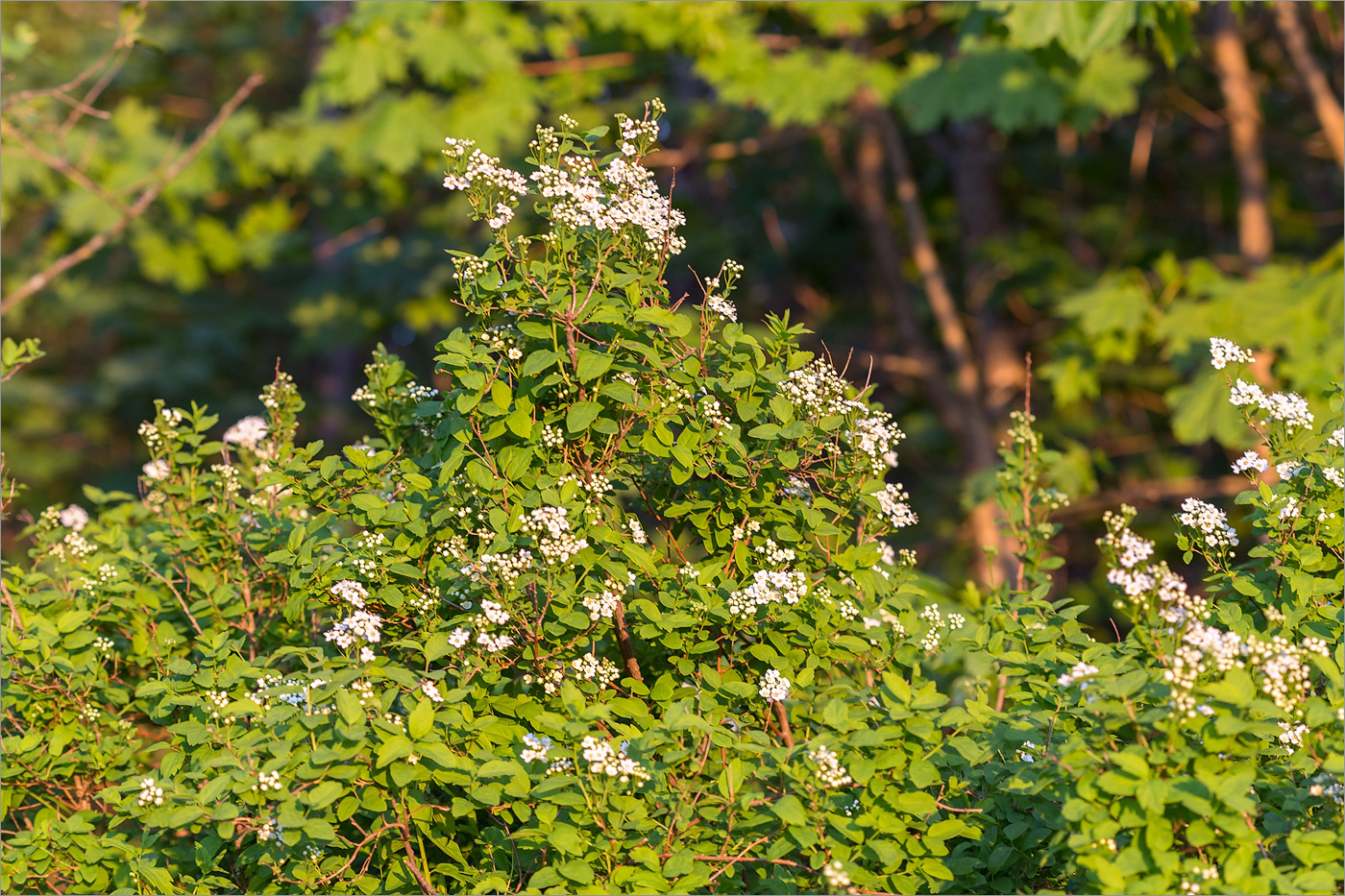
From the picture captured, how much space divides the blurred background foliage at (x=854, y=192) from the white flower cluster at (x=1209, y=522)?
6.54 feet

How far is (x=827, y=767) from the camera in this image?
7.41 feet

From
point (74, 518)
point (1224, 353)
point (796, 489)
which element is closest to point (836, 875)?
point (796, 489)

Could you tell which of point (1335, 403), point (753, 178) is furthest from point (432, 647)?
point (753, 178)

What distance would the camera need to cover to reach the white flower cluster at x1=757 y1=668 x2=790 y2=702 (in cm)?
249

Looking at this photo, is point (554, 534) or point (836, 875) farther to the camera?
point (554, 534)

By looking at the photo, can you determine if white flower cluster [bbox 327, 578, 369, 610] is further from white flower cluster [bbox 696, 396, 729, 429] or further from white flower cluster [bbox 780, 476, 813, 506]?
white flower cluster [bbox 780, 476, 813, 506]

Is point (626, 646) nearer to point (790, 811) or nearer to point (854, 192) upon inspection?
point (790, 811)

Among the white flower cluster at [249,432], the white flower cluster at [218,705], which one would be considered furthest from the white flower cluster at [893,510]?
the white flower cluster at [249,432]

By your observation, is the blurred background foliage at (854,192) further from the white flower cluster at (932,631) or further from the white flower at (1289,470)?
the white flower cluster at (932,631)

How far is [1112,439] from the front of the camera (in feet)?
36.1

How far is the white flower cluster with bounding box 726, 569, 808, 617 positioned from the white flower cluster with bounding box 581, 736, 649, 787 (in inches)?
17.0

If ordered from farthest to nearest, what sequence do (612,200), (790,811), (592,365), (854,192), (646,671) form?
(854,192) < (646,671) < (612,200) < (592,365) < (790,811)

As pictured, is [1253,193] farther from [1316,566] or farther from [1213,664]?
[1213,664]

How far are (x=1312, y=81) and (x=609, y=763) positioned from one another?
6721mm
